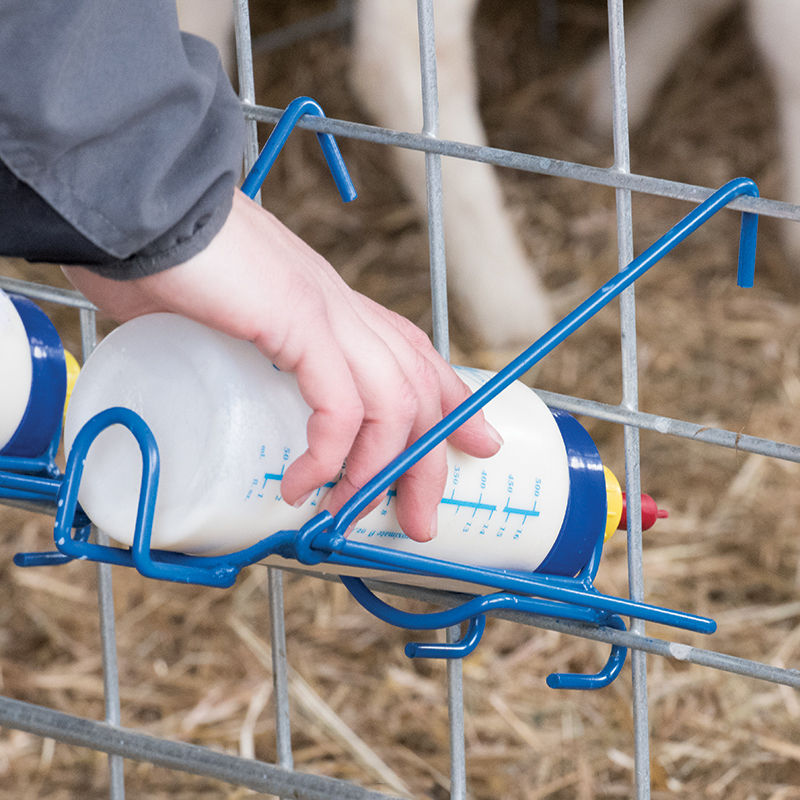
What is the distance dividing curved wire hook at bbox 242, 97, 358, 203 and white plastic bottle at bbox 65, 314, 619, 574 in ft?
0.37

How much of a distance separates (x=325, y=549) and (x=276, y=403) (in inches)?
1.9

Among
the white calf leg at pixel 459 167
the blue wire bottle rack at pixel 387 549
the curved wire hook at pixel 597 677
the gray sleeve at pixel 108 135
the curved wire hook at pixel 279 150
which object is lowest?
the curved wire hook at pixel 597 677

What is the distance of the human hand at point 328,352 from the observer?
36 centimetres

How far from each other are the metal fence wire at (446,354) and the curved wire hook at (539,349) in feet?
0.03

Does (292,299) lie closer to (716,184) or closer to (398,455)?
(398,455)

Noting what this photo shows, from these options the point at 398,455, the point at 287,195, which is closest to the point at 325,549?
the point at 398,455

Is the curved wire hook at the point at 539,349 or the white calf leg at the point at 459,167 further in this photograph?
the white calf leg at the point at 459,167

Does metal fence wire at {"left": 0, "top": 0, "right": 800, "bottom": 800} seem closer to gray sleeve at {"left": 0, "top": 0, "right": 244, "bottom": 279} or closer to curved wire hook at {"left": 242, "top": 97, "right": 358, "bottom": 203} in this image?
curved wire hook at {"left": 242, "top": 97, "right": 358, "bottom": 203}

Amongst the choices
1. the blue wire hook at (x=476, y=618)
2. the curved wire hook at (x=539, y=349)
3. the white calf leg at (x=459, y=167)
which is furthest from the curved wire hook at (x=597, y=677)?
the white calf leg at (x=459, y=167)

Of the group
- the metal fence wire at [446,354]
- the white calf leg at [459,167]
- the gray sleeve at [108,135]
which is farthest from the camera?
the white calf leg at [459,167]

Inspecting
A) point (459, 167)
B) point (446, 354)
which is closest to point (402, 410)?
point (446, 354)

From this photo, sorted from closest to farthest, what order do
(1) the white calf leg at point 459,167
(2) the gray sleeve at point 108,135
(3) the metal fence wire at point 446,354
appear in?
(2) the gray sleeve at point 108,135 → (3) the metal fence wire at point 446,354 → (1) the white calf leg at point 459,167

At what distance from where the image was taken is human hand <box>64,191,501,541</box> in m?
0.36

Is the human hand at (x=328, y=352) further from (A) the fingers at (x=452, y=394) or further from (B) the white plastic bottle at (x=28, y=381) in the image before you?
(B) the white plastic bottle at (x=28, y=381)
